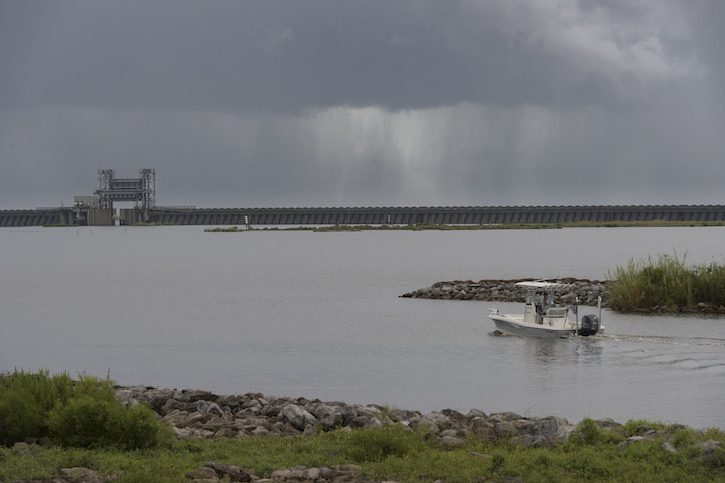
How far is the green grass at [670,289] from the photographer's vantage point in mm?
51094

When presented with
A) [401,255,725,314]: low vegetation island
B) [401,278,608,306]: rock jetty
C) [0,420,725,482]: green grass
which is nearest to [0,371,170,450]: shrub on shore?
[0,420,725,482]: green grass

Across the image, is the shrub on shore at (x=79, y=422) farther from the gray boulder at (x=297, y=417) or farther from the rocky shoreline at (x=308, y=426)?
the gray boulder at (x=297, y=417)

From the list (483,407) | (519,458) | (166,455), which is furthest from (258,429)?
(483,407)

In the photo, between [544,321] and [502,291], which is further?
[502,291]

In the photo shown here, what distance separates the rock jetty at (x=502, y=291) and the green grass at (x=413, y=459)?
41120 millimetres

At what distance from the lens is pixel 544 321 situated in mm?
42625

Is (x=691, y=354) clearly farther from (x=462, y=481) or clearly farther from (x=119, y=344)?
(x=462, y=481)

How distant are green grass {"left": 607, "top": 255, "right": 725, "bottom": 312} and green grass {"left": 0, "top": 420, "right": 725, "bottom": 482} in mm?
35516

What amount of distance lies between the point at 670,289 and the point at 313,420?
118 ft

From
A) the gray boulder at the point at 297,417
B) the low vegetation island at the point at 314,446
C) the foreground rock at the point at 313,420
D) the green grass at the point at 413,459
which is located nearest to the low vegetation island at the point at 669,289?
the foreground rock at the point at 313,420

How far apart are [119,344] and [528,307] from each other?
52.8 feet

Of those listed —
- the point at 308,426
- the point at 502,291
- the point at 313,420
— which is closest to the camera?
the point at 308,426

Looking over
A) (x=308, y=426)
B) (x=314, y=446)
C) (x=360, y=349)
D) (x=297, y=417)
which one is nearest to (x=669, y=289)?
(x=360, y=349)

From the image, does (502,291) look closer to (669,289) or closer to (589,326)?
(669,289)
